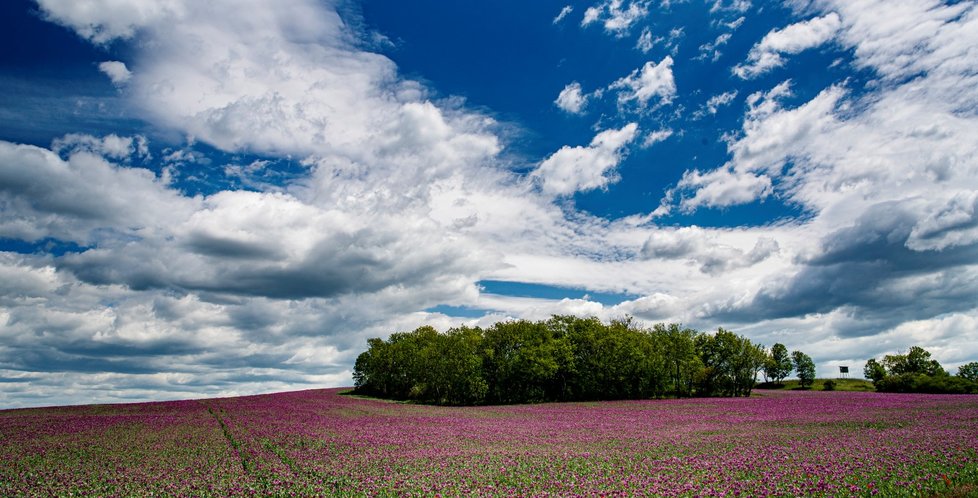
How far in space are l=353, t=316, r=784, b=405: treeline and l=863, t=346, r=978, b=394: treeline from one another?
28140 mm

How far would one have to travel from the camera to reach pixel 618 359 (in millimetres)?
84250

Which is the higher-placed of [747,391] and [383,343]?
[383,343]

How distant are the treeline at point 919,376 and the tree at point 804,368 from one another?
12535 millimetres

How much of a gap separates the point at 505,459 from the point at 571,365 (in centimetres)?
6290

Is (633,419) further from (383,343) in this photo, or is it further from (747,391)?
(383,343)

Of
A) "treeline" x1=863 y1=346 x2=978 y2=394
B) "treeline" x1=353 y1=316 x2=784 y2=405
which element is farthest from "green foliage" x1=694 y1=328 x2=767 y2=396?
"treeline" x1=863 y1=346 x2=978 y2=394

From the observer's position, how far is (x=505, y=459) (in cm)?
2233

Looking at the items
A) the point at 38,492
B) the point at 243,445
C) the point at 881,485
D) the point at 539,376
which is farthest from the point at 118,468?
the point at 539,376

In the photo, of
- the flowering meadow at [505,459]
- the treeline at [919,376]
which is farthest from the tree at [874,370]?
the flowering meadow at [505,459]

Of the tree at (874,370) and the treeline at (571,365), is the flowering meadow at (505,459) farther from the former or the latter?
the tree at (874,370)

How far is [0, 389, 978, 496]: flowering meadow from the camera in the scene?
15992 millimetres

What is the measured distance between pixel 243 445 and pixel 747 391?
3630 inches

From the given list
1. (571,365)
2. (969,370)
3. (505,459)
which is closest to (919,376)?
(969,370)

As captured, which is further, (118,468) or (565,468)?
(118,468)
